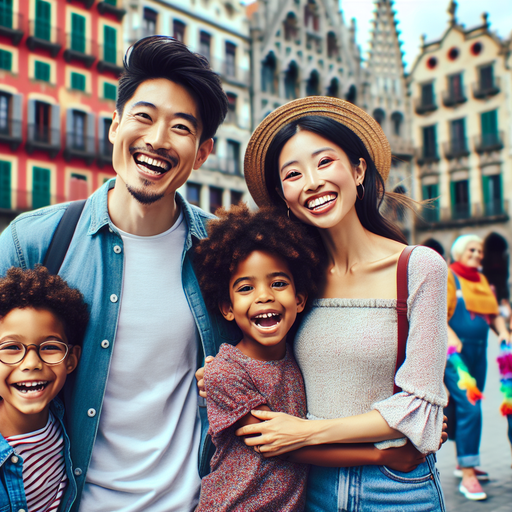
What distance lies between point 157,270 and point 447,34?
1500 inches

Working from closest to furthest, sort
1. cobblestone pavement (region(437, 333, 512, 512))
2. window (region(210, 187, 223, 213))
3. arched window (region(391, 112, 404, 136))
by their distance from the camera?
cobblestone pavement (region(437, 333, 512, 512)), window (region(210, 187, 223, 213)), arched window (region(391, 112, 404, 136))

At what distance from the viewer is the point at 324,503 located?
2496 millimetres

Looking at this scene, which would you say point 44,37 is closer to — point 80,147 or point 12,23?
point 12,23

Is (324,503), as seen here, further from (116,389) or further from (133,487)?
(116,389)

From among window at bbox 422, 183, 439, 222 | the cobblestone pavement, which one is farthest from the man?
window at bbox 422, 183, 439, 222

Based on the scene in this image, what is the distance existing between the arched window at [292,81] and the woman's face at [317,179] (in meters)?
30.3

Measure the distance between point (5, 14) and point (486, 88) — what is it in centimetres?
2645

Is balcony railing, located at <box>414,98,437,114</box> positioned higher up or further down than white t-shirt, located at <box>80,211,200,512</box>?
higher up

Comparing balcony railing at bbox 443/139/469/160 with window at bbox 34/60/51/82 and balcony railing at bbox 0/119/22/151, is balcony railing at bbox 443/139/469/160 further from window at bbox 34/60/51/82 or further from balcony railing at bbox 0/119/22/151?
balcony railing at bbox 0/119/22/151

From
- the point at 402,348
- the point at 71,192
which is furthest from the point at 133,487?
the point at 71,192

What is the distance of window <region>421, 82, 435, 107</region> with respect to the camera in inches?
1455

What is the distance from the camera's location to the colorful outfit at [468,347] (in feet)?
20.4

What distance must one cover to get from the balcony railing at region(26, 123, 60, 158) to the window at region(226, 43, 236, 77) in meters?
9.90

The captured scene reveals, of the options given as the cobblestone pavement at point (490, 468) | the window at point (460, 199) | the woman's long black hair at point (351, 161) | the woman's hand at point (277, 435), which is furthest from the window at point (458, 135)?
the woman's hand at point (277, 435)
